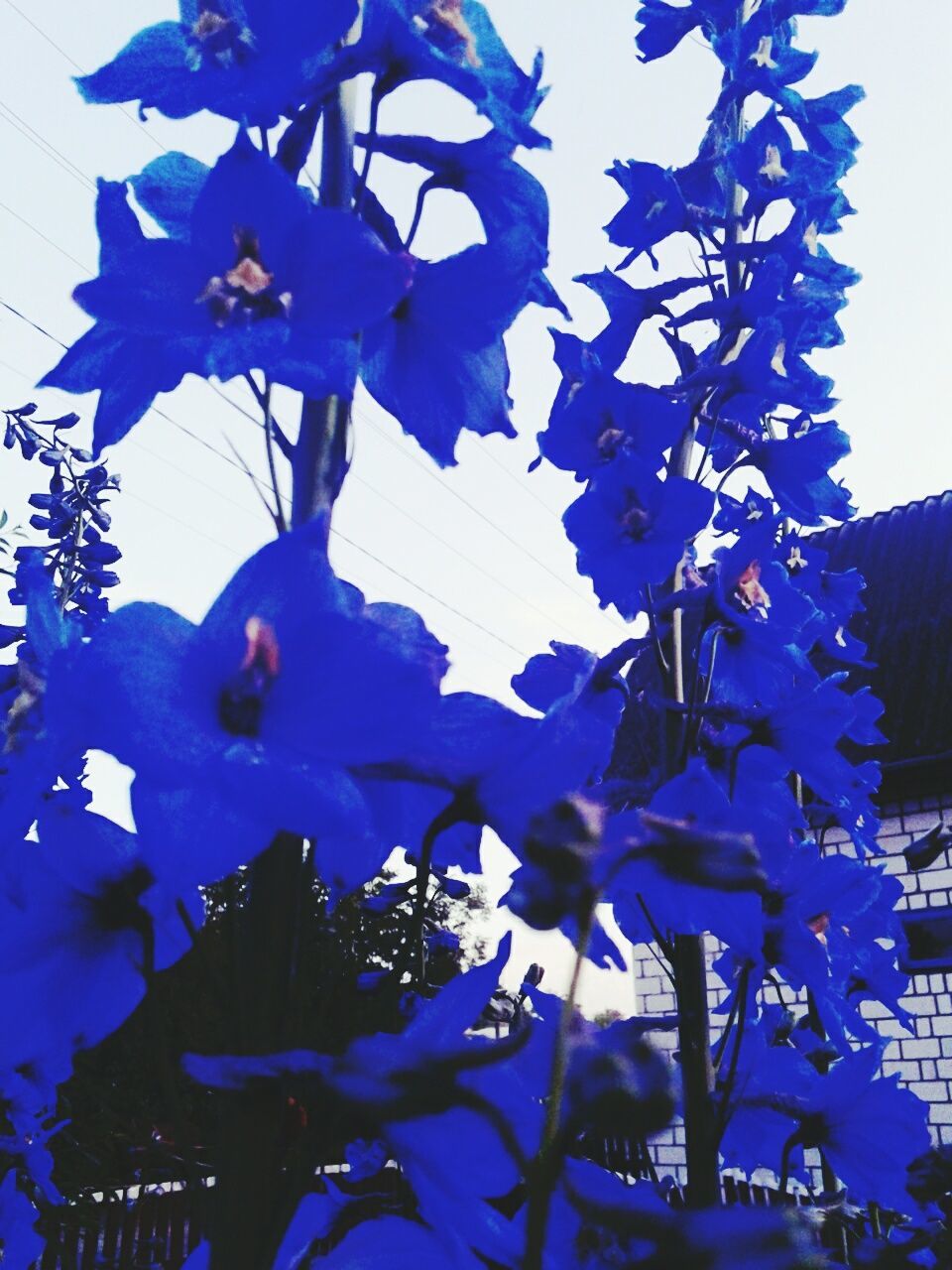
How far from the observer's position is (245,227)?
677 millimetres

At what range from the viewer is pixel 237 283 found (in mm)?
684

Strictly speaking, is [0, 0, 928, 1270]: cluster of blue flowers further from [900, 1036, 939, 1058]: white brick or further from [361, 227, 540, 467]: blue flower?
[900, 1036, 939, 1058]: white brick

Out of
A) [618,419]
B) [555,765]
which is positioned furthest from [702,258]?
[555,765]

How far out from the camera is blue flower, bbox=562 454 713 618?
1.55 meters

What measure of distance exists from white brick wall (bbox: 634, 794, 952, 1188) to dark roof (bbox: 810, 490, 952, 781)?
1.28 feet

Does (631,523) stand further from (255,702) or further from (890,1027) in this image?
(890,1027)

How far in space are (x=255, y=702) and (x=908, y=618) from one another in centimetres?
940

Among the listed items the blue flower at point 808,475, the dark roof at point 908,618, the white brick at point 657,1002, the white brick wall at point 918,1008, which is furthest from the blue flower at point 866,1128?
the white brick at point 657,1002

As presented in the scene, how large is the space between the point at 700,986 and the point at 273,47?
131 cm

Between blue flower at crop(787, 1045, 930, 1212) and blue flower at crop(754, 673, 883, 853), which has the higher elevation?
blue flower at crop(754, 673, 883, 853)

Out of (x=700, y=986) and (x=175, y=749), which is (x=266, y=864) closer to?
(x=175, y=749)

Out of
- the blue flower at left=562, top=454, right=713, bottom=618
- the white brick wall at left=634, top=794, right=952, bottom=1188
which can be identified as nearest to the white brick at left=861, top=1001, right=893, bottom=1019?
the white brick wall at left=634, top=794, right=952, bottom=1188

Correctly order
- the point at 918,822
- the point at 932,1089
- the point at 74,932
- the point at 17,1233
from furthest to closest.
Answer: the point at 918,822 → the point at 932,1089 → the point at 17,1233 → the point at 74,932

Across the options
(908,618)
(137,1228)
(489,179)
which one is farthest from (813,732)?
(908,618)
